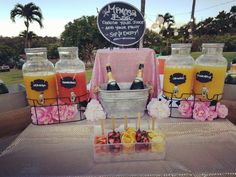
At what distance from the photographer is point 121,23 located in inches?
49.8

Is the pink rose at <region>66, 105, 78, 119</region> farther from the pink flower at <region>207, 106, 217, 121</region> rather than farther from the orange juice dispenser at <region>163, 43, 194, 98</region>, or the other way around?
the pink flower at <region>207, 106, 217, 121</region>

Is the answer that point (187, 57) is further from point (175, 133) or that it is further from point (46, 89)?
point (46, 89)

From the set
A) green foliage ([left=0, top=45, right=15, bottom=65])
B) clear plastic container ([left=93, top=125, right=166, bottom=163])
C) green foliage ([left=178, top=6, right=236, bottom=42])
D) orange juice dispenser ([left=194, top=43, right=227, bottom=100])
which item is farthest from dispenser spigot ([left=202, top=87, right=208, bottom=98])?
green foliage ([left=178, top=6, right=236, bottom=42])

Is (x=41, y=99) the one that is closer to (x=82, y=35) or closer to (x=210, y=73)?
(x=210, y=73)

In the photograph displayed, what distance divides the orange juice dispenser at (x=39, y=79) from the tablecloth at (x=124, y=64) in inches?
11.4

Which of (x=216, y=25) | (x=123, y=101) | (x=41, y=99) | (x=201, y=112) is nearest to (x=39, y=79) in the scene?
(x=41, y=99)

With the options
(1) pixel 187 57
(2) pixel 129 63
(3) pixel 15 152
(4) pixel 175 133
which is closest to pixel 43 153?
(3) pixel 15 152

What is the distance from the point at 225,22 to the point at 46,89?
2534 centimetres

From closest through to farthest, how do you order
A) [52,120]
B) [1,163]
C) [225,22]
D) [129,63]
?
[1,163]
[52,120]
[129,63]
[225,22]

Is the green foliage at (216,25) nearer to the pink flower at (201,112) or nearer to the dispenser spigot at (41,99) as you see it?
the pink flower at (201,112)

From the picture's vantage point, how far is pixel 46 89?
3.38ft

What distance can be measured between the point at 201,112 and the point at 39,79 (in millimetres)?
799

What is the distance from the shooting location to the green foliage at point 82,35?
445 inches

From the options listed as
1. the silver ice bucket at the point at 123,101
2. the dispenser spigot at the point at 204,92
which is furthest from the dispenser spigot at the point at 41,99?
the dispenser spigot at the point at 204,92
